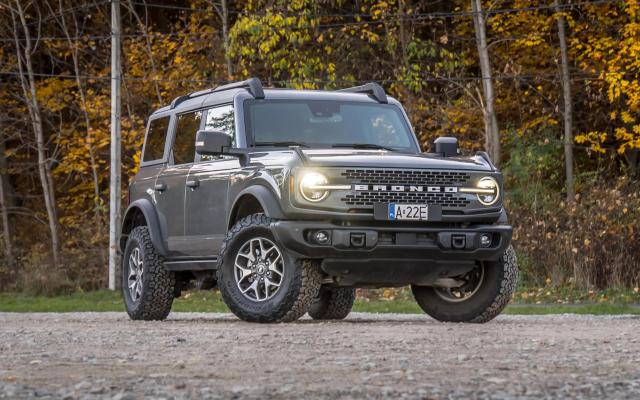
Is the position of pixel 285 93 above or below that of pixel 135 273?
above

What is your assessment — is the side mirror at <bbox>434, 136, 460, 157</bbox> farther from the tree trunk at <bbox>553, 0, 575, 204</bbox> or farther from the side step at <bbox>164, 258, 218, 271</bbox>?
the tree trunk at <bbox>553, 0, 575, 204</bbox>

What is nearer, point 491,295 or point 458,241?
point 458,241

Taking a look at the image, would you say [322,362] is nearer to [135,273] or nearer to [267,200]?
[267,200]

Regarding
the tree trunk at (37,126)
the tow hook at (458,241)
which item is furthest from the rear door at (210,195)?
the tree trunk at (37,126)

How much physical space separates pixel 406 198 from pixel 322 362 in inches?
157

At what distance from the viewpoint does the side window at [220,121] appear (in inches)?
522

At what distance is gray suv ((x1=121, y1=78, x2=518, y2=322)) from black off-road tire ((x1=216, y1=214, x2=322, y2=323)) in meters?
0.01

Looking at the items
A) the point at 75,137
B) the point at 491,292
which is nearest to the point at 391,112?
the point at 491,292

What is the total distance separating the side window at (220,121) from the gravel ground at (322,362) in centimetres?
207

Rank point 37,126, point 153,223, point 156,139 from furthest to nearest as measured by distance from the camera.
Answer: point 37,126 < point 156,139 < point 153,223

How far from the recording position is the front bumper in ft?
38.4

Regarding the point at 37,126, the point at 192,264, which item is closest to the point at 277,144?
the point at 192,264

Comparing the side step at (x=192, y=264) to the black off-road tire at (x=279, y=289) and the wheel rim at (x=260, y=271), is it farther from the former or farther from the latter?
the wheel rim at (x=260, y=271)

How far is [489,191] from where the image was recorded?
12.4m
